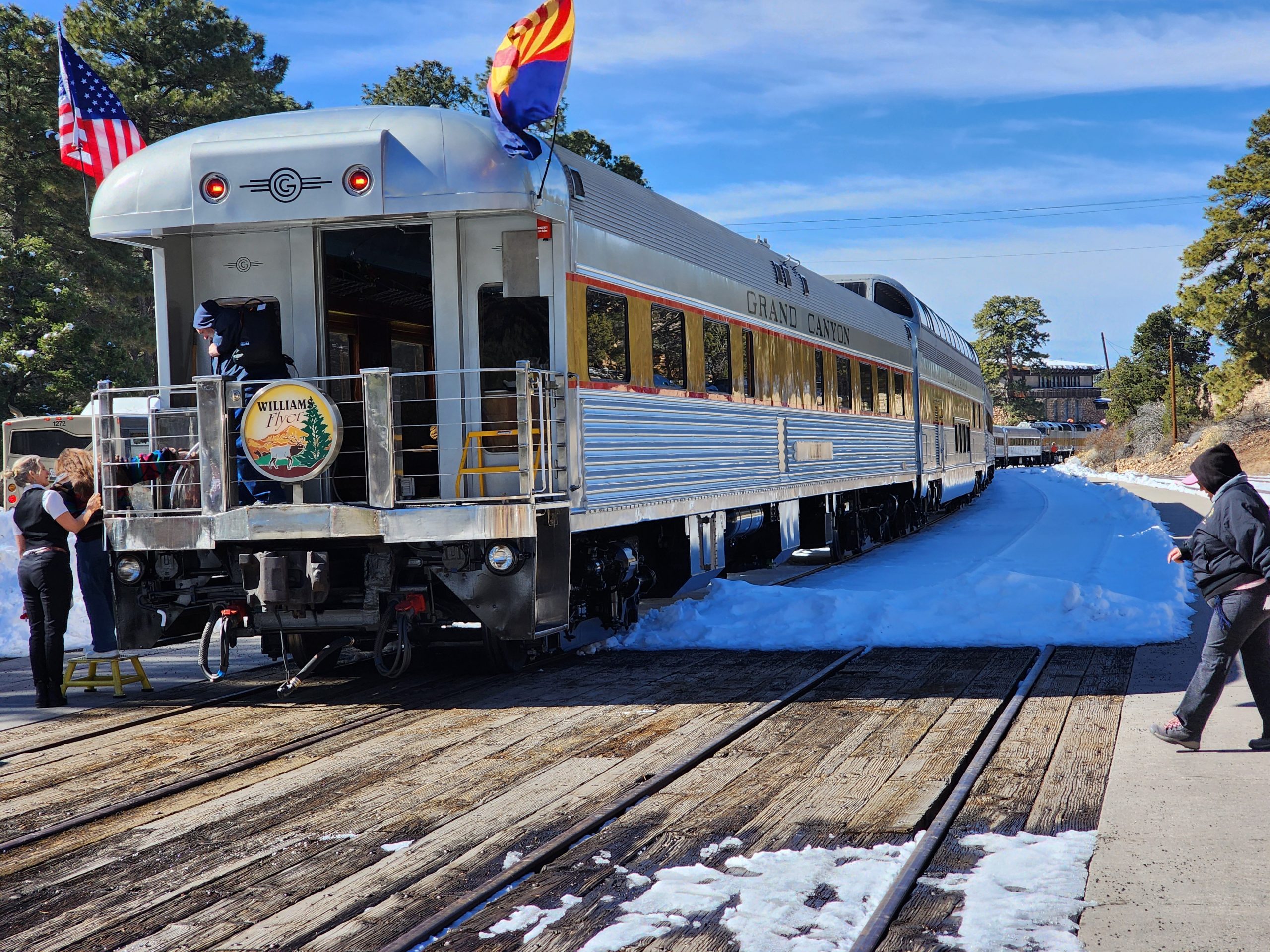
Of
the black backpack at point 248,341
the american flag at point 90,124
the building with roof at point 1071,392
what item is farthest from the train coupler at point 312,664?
the building with roof at point 1071,392

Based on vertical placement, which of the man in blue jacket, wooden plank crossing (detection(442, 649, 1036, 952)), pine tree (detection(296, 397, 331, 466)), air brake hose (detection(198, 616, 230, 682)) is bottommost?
wooden plank crossing (detection(442, 649, 1036, 952))

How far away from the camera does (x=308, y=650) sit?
9438 millimetres

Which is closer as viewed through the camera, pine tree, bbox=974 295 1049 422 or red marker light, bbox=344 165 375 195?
red marker light, bbox=344 165 375 195

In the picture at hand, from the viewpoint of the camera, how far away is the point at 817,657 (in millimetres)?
9469

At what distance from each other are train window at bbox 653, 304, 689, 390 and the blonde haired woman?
4453 mm

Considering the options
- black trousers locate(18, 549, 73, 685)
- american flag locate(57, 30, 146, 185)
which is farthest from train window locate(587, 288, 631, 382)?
american flag locate(57, 30, 146, 185)

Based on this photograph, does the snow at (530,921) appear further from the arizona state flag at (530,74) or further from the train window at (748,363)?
the train window at (748,363)

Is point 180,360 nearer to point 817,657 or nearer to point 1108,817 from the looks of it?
point 817,657

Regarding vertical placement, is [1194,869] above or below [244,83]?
below

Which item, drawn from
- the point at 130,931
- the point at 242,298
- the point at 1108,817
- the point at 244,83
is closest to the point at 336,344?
the point at 242,298

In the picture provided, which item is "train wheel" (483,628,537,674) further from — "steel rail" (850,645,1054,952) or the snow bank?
the snow bank

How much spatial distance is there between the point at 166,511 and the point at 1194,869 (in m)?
6.31

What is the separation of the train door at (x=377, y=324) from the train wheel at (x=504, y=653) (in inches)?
46.1

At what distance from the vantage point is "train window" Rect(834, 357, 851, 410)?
1725 centimetres
